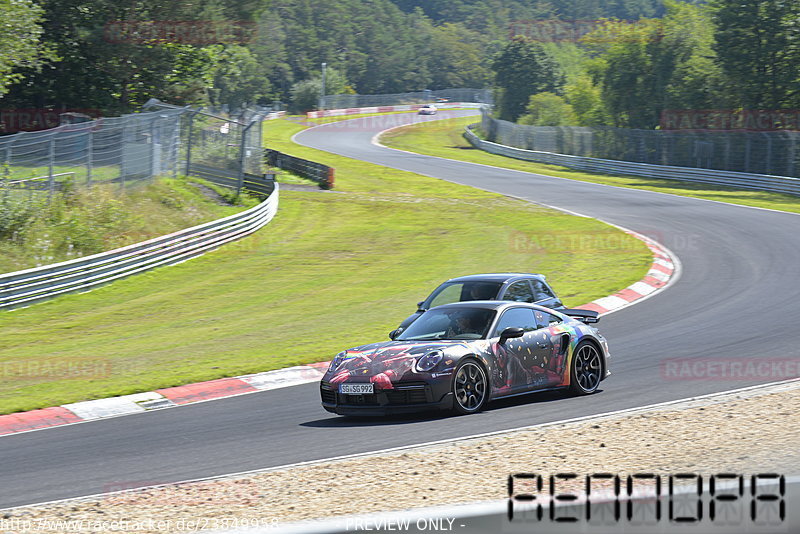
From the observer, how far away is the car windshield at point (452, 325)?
11.1 meters

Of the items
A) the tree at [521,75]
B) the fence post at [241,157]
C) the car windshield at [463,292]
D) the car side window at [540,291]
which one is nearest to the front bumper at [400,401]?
the car windshield at [463,292]

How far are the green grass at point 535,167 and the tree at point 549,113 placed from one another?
267 inches

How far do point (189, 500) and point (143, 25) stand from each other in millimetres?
34009

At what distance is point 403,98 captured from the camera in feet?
466

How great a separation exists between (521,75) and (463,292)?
85.8 meters

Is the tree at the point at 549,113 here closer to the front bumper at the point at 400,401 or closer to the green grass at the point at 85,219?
the green grass at the point at 85,219

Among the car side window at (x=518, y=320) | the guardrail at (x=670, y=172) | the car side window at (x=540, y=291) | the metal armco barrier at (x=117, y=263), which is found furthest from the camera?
the guardrail at (x=670, y=172)

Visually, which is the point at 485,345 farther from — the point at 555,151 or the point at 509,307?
the point at 555,151

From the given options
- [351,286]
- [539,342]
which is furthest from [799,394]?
[351,286]

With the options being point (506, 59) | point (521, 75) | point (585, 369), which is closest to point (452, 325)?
point (585, 369)

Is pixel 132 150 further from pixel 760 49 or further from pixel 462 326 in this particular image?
pixel 760 49

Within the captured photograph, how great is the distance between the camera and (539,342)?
11.3 metres

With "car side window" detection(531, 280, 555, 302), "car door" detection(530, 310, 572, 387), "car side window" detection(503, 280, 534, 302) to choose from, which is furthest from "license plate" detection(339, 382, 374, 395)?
"car side window" detection(531, 280, 555, 302)

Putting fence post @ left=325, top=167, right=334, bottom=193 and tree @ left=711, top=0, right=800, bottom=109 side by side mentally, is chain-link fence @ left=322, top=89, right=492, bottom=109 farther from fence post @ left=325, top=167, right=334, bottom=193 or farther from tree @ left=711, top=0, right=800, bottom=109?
fence post @ left=325, top=167, right=334, bottom=193
